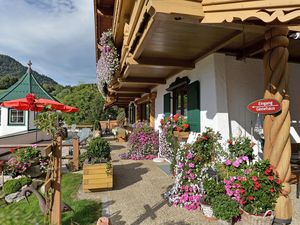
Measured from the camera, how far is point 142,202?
13.6 ft

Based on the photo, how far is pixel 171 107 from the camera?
7531mm

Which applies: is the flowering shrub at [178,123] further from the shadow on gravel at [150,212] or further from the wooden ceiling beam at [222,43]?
the shadow on gravel at [150,212]

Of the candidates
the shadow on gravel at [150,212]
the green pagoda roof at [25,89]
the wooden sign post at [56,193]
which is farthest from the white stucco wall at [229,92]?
the green pagoda roof at [25,89]

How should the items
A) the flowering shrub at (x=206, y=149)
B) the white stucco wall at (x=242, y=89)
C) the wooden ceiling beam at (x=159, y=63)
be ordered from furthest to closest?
1. the wooden ceiling beam at (x=159, y=63)
2. the white stucco wall at (x=242, y=89)
3. the flowering shrub at (x=206, y=149)

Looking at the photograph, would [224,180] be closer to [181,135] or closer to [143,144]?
[181,135]

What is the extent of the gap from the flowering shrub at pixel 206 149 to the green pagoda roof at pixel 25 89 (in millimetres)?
14635

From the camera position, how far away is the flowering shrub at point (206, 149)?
4023 millimetres

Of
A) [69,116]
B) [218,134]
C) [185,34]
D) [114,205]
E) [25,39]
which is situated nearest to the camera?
[185,34]

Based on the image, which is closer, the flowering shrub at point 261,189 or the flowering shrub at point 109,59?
the flowering shrub at point 261,189

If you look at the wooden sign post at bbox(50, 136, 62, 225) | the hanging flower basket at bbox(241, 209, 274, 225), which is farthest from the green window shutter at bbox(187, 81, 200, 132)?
the wooden sign post at bbox(50, 136, 62, 225)

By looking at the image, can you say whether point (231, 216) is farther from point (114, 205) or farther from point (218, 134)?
point (114, 205)

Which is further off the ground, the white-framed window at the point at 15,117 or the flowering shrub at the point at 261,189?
the white-framed window at the point at 15,117

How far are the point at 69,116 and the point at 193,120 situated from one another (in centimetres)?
2350

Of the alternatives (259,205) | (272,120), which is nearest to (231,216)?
(259,205)
